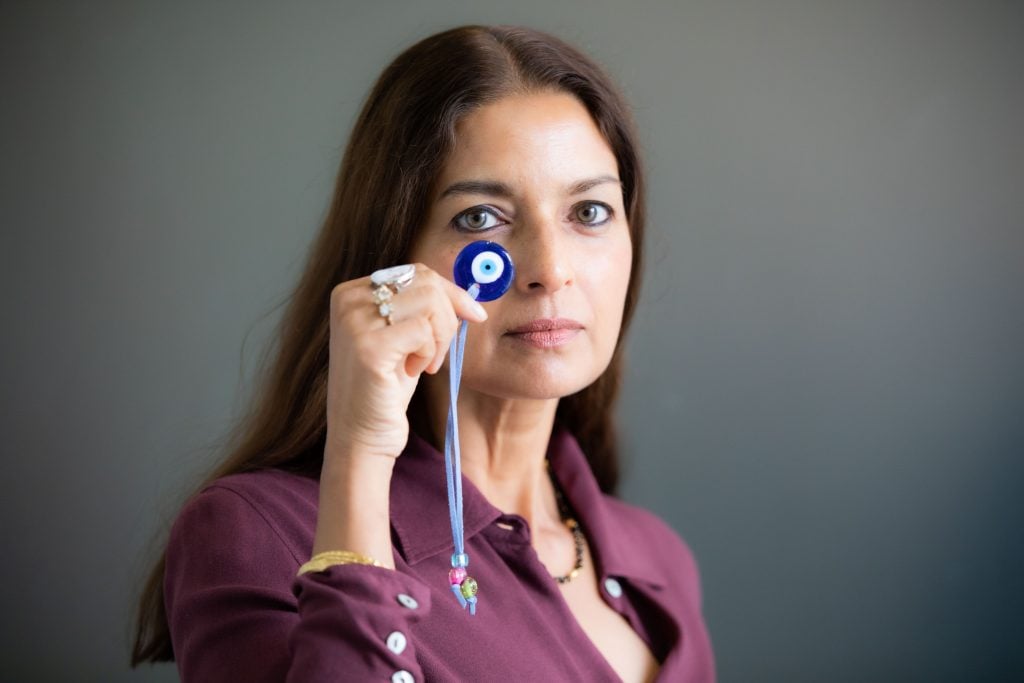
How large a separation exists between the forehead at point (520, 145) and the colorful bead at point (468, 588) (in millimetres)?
613

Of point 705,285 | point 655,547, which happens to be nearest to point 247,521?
point 655,547

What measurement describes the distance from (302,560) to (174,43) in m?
1.36

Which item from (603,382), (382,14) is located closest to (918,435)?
(603,382)

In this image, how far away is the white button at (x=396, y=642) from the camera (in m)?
1.24

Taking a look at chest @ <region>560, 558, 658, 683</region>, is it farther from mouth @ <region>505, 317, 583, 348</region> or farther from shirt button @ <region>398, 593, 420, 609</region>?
shirt button @ <region>398, 593, 420, 609</region>

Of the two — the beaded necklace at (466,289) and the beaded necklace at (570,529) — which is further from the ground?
the beaded necklace at (466,289)

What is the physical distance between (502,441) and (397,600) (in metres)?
0.65

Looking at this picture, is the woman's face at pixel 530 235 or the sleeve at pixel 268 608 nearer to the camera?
the sleeve at pixel 268 608

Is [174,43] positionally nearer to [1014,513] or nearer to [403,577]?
[403,577]

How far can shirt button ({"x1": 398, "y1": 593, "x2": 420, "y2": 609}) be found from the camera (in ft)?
4.19

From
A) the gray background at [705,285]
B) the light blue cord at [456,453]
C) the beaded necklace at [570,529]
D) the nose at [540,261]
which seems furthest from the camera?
the gray background at [705,285]

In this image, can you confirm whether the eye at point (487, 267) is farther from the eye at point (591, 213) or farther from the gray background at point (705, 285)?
the gray background at point (705, 285)

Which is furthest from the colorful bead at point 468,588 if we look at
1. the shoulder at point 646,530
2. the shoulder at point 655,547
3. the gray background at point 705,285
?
the gray background at point 705,285

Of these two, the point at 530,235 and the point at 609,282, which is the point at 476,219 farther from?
the point at 609,282
